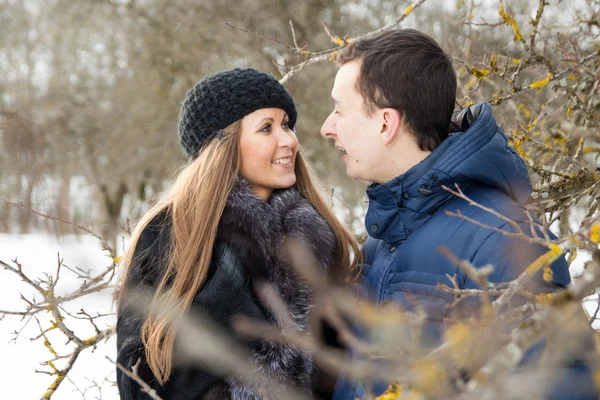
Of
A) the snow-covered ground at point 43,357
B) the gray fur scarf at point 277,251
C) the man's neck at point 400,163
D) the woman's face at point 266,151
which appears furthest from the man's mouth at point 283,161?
the snow-covered ground at point 43,357

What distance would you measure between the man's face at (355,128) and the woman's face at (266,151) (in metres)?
0.34

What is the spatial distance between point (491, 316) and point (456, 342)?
0.43ft

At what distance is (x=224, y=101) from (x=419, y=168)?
89 centimetres

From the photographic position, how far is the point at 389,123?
1897 mm

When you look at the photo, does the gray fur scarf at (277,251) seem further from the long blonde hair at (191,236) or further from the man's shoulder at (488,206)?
the man's shoulder at (488,206)

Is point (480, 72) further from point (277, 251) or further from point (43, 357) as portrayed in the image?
point (43, 357)

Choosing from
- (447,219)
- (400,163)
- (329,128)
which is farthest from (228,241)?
(447,219)

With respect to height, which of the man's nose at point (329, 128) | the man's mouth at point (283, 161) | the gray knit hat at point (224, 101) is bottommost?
the man's mouth at point (283, 161)

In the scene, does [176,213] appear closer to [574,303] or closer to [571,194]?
[571,194]

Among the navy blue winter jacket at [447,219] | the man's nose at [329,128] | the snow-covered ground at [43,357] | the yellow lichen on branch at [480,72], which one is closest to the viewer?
the navy blue winter jacket at [447,219]

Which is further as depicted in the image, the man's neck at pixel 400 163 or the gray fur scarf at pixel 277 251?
the gray fur scarf at pixel 277 251

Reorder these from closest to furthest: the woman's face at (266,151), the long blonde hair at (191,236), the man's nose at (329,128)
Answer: the long blonde hair at (191,236), the man's nose at (329,128), the woman's face at (266,151)

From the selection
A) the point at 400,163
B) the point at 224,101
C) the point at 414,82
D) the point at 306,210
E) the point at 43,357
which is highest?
the point at 224,101

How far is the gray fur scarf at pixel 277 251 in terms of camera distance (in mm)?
2023
